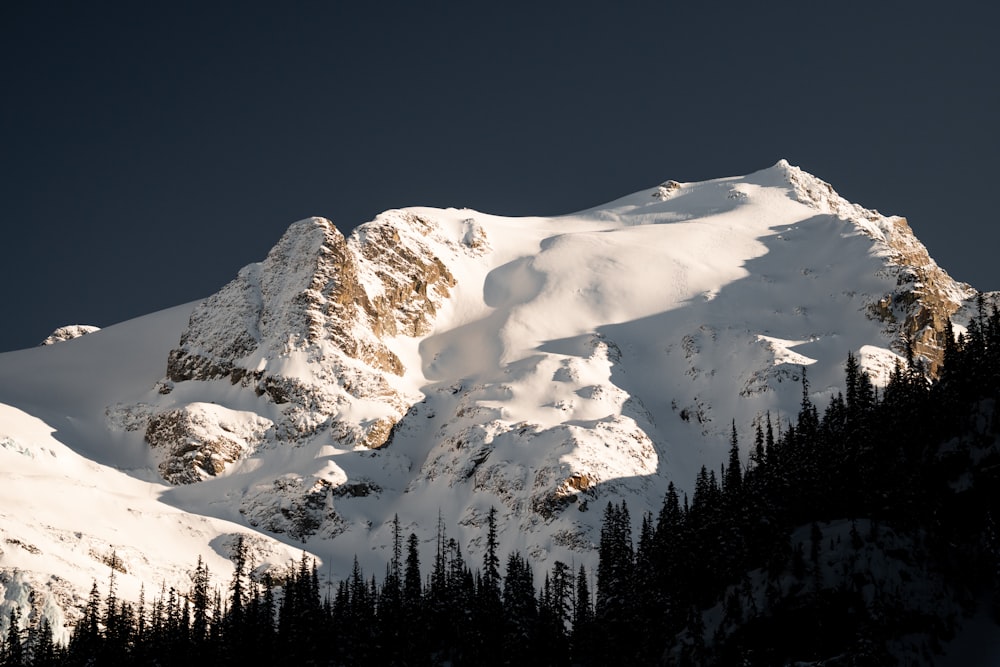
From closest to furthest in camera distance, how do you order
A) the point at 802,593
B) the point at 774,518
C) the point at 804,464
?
1. the point at 802,593
2. the point at 774,518
3. the point at 804,464

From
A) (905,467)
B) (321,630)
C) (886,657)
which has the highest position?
(905,467)

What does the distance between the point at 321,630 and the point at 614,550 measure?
36331 millimetres

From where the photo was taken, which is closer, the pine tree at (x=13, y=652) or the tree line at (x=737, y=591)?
the tree line at (x=737, y=591)

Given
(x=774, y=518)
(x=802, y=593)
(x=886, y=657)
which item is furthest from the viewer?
(x=774, y=518)

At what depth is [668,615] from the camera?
164 metres

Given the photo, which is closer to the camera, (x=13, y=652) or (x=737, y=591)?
(x=737, y=591)

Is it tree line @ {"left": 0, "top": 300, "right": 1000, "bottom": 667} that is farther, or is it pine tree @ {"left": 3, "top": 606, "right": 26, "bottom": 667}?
pine tree @ {"left": 3, "top": 606, "right": 26, "bottom": 667}

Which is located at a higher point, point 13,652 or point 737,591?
point 13,652

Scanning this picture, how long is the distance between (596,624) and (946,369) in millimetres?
54981

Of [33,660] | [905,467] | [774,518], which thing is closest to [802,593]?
[774,518]

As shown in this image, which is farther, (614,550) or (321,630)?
(614,550)

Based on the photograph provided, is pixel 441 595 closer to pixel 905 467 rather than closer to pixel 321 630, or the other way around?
pixel 321 630

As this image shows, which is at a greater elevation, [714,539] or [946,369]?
[946,369]

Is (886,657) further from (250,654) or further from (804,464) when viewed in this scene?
(250,654)
